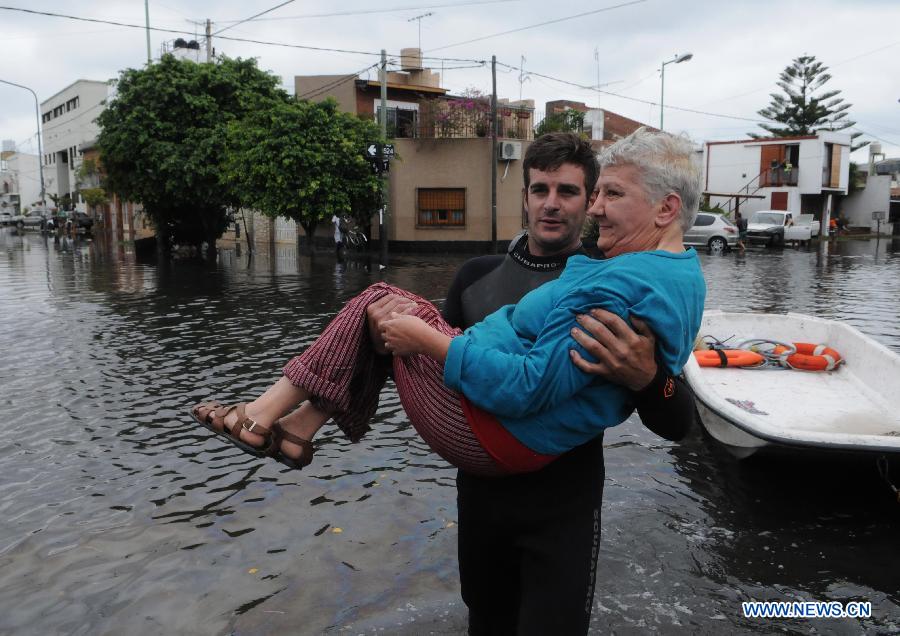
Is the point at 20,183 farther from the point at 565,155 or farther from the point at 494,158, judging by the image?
the point at 565,155

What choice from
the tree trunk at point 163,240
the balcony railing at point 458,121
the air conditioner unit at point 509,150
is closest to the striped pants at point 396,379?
the air conditioner unit at point 509,150

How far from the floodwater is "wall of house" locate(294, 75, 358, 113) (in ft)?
85.1

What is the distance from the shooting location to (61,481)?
5.25 metres

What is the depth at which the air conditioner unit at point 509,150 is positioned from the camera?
29.2 meters

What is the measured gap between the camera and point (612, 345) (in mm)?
1729

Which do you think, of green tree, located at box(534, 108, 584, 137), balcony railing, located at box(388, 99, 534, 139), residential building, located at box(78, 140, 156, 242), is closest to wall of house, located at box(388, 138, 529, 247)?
balcony railing, located at box(388, 99, 534, 139)

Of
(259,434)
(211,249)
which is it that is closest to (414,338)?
(259,434)

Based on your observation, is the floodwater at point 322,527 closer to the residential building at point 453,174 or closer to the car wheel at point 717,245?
the residential building at point 453,174

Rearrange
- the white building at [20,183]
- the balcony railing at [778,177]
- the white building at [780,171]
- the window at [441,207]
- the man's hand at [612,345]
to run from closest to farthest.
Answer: the man's hand at [612,345]
the window at [441,207]
the white building at [780,171]
the balcony railing at [778,177]
the white building at [20,183]

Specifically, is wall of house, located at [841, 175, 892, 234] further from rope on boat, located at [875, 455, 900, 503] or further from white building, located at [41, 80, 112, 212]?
white building, located at [41, 80, 112, 212]

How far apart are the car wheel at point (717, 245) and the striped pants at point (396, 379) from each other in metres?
29.6

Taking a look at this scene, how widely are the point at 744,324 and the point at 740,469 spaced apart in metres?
3.15

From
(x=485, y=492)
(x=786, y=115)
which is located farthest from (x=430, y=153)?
(x=786, y=115)

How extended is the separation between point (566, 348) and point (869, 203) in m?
56.5
